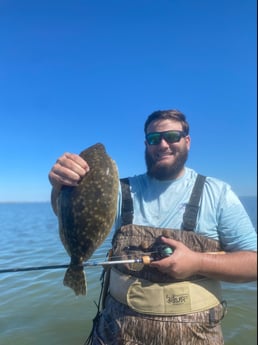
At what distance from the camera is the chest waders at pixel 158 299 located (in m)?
3.14

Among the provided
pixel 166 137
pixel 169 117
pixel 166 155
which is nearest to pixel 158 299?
pixel 166 155

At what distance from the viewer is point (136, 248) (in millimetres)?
3285

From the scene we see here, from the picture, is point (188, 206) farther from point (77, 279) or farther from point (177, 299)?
point (77, 279)

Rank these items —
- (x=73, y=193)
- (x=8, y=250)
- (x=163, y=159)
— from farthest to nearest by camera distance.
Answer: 1. (x=8, y=250)
2. (x=163, y=159)
3. (x=73, y=193)

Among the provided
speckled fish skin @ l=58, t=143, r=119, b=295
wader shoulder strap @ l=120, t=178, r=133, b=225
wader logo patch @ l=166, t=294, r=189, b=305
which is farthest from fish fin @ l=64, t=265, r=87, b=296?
wader logo patch @ l=166, t=294, r=189, b=305

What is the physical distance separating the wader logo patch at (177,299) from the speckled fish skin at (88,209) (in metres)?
0.81

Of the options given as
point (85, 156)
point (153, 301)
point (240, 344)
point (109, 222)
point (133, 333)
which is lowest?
point (240, 344)

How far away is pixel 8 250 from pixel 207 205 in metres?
13.0

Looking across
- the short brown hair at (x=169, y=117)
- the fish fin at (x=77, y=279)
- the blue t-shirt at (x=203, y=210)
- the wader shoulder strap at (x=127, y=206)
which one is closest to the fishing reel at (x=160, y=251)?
the blue t-shirt at (x=203, y=210)

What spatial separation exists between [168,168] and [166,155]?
0.14m

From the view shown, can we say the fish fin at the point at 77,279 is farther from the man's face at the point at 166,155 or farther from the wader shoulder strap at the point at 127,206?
the man's face at the point at 166,155

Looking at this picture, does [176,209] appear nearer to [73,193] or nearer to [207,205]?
[207,205]

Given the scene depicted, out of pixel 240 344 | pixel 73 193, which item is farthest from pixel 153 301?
pixel 240 344

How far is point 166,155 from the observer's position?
3.58 meters
